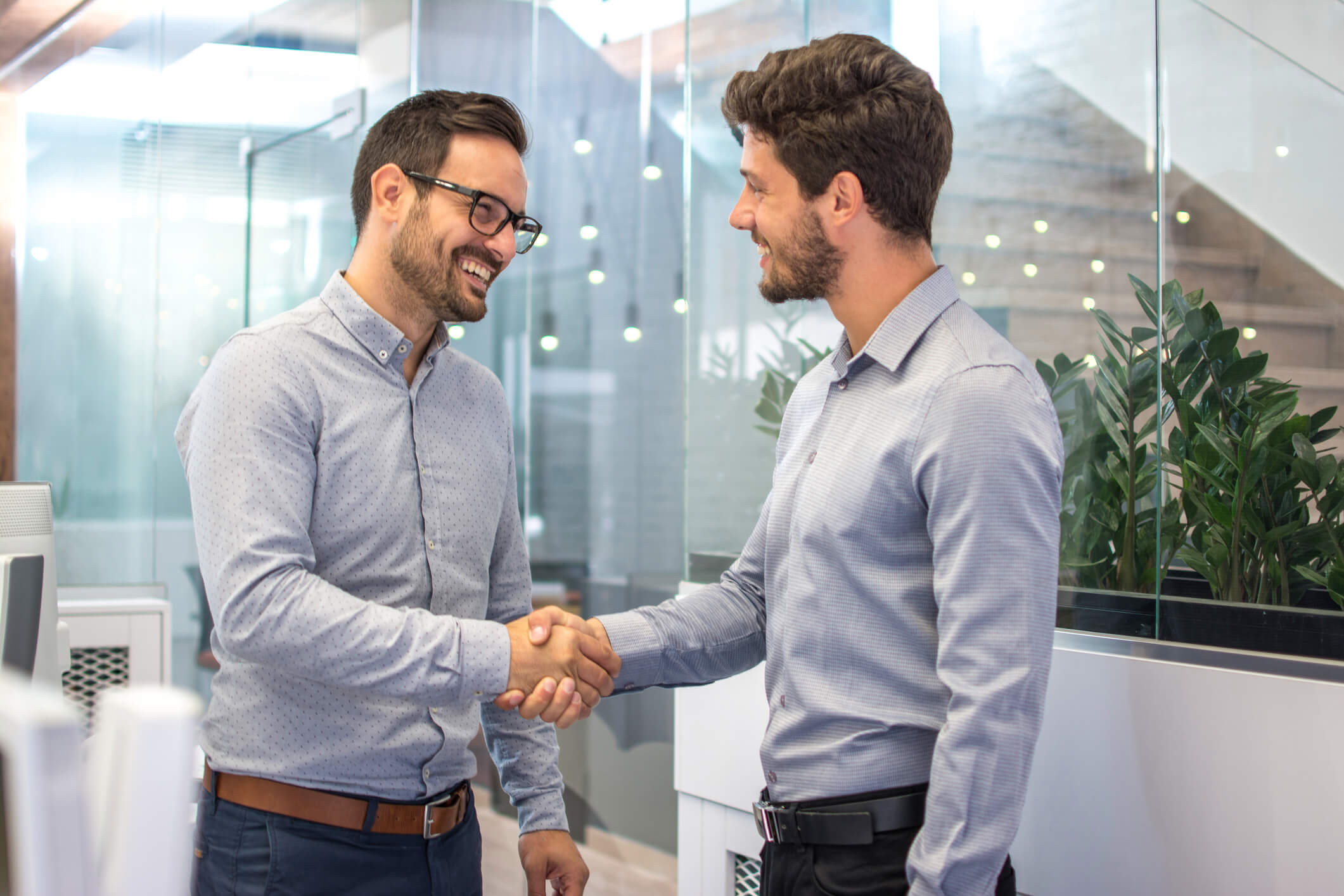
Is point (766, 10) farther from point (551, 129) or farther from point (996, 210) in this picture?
point (551, 129)

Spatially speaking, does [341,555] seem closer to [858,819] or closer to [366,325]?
[366,325]

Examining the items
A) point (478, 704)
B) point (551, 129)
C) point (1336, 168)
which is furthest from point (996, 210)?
point (551, 129)

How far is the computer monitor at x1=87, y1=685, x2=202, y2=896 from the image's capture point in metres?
0.50

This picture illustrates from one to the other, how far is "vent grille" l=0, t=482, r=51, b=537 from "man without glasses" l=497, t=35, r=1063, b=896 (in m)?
0.85

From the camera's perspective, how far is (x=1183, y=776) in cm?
143

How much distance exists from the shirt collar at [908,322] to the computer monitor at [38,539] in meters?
1.27

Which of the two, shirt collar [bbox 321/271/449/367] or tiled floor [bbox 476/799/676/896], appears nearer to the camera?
shirt collar [bbox 321/271/449/367]

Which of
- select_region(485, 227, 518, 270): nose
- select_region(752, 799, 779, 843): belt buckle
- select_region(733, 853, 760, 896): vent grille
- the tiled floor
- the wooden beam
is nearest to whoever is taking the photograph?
select_region(752, 799, 779, 843): belt buckle

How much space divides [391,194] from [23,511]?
0.77 meters

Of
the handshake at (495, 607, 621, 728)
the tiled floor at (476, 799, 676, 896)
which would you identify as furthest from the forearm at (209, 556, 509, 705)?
the tiled floor at (476, 799, 676, 896)

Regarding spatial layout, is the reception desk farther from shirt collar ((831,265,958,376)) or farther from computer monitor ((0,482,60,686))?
computer monitor ((0,482,60,686))

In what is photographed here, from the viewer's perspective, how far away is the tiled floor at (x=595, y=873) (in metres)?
3.70

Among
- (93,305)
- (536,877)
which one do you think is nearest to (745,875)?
(536,877)

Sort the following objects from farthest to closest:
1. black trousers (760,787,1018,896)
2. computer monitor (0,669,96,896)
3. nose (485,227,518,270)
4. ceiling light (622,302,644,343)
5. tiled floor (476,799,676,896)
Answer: ceiling light (622,302,644,343)
tiled floor (476,799,676,896)
nose (485,227,518,270)
black trousers (760,787,1018,896)
computer monitor (0,669,96,896)
